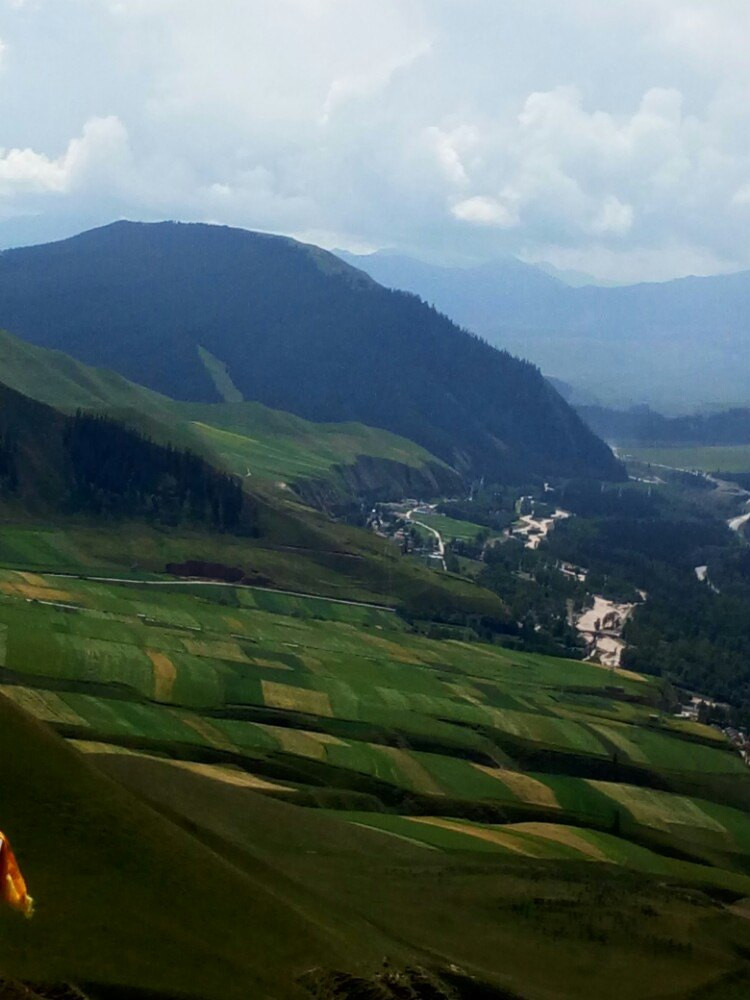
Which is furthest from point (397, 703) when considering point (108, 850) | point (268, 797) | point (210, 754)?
point (108, 850)

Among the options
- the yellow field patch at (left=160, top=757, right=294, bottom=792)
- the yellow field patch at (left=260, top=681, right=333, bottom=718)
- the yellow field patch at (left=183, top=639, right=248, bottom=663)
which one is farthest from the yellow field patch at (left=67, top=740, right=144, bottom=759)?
the yellow field patch at (left=183, top=639, right=248, bottom=663)

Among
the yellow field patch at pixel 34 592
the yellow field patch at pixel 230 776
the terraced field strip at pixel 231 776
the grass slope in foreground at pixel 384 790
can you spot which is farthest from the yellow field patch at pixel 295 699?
the yellow field patch at pixel 34 592

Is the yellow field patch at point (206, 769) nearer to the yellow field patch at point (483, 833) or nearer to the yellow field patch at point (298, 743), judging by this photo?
the yellow field patch at point (298, 743)

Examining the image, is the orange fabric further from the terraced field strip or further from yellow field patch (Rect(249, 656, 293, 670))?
yellow field patch (Rect(249, 656, 293, 670))

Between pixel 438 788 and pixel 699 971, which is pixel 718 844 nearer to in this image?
pixel 438 788

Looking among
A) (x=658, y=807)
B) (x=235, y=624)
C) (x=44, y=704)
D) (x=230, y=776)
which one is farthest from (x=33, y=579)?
(x=658, y=807)
